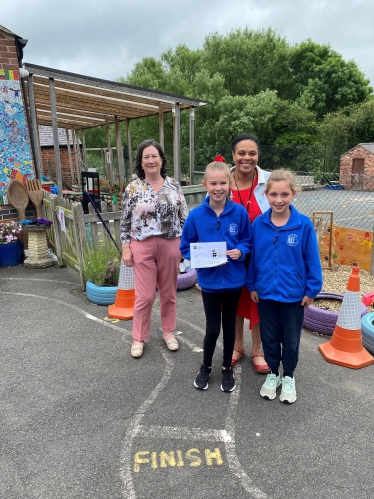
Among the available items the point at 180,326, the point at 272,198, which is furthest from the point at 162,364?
the point at 272,198

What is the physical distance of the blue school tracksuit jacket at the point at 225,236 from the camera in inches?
112

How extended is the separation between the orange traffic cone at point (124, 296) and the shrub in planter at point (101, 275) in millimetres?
285

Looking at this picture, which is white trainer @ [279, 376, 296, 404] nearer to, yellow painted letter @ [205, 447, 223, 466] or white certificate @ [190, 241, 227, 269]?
yellow painted letter @ [205, 447, 223, 466]

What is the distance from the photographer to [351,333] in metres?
3.51

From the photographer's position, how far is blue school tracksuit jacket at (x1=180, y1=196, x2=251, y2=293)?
9.32 ft

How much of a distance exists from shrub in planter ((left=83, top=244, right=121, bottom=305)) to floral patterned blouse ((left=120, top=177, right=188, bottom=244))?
65.2 inches

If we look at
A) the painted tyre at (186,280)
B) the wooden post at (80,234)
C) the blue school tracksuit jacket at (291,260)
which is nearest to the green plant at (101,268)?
the wooden post at (80,234)

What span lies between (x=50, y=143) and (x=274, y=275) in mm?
18501

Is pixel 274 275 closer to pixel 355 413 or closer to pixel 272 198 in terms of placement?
pixel 272 198

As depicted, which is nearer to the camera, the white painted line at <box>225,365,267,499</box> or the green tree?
the white painted line at <box>225,365,267,499</box>

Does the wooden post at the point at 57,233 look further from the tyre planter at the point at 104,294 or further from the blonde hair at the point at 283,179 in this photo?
the blonde hair at the point at 283,179

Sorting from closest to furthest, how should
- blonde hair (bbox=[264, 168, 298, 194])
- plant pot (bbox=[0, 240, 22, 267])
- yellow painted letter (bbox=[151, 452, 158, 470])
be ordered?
1. yellow painted letter (bbox=[151, 452, 158, 470])
2. blonde hair (bbox=[264, 168, 298, 194])
3. plant pot (bbox=[0, 240, 22, 267])

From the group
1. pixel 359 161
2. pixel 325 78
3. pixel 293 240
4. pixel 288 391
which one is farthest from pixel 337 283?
pixel 325 78

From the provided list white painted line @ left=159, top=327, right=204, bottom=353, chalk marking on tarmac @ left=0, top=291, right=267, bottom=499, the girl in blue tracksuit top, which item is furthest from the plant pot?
the girl in blue tracksuit top
